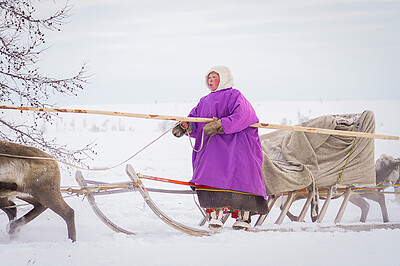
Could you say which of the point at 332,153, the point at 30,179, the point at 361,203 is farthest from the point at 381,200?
the point at 30,179

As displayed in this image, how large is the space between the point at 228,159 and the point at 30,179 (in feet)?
7.00

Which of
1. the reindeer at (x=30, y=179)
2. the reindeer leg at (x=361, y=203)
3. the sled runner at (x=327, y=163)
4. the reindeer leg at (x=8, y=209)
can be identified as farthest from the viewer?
the reindeer leg at (x=361, y=203)

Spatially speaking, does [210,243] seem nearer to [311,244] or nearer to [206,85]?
[311,244]

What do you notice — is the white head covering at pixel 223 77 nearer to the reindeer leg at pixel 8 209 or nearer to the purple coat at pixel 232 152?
the purple coat at pixel 232 152

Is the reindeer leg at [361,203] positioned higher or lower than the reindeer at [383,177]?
lower

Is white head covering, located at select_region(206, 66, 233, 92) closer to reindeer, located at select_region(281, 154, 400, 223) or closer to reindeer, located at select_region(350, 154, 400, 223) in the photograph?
reindeer, located at select_region(281, 154, 400, 223)

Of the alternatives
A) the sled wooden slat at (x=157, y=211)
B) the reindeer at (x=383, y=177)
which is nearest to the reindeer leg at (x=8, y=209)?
the sled wooden slat at (x=157, y=211)

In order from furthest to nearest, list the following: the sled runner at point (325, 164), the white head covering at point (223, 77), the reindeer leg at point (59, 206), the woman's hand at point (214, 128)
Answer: the sled runner at point (325, 164), the white head covering at point (223, 77), the woman's hand at point (214, 128), the reindeer leg at point (59, 206)

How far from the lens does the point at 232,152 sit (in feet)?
16.6

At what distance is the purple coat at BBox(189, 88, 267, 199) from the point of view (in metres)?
5.02

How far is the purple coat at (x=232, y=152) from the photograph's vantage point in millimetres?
5016

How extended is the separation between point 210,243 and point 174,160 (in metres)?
10.7

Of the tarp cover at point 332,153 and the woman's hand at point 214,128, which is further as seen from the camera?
the tarp cover at point 332,153

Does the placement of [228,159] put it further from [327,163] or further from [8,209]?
[8,209]
